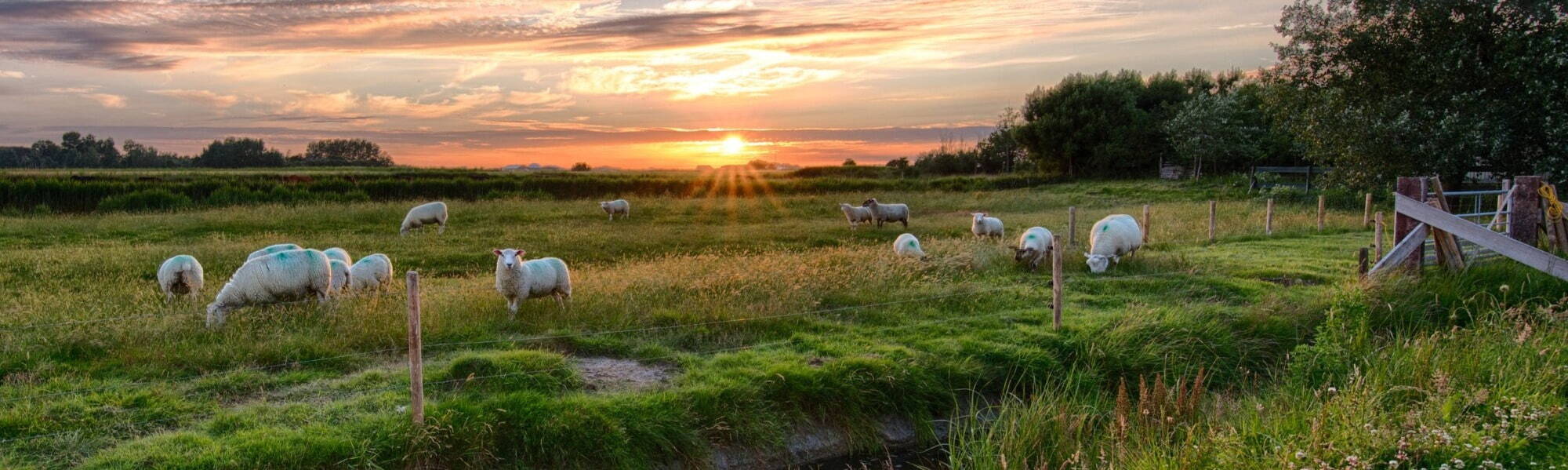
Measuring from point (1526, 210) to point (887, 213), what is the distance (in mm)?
18625

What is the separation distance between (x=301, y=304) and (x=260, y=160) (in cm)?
7981

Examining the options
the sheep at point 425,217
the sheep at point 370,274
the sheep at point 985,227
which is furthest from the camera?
the sheep at point 425,217

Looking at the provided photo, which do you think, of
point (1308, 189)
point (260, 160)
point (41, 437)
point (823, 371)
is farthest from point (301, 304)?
point (260, 160)

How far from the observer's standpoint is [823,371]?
28.2ft

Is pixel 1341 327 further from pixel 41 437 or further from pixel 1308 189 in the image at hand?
pixel 1308 189

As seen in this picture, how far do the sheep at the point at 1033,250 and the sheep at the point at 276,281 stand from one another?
11023 mm

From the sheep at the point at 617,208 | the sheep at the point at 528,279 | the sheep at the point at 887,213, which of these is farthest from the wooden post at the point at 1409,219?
the sheep at the point at 617,208

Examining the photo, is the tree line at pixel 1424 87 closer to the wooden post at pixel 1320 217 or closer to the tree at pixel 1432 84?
the tree at pixel 1432 84

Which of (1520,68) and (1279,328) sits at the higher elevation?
(1520,68)

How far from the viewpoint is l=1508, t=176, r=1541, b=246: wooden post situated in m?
12.8

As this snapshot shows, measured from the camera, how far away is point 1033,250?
50.1 ft

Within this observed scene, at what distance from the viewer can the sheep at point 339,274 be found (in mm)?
13203

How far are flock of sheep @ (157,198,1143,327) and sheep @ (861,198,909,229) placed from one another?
1173 cm

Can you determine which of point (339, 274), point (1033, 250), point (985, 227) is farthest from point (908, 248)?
point (339, 274)
